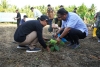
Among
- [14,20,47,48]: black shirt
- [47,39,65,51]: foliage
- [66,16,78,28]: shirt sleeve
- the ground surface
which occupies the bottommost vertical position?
the ground surface

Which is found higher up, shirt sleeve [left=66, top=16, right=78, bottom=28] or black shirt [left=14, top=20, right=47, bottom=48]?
shirt sleeve [left=66, top=16, right=78, bottom=28]

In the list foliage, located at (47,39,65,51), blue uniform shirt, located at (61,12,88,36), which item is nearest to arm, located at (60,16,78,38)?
blue uniform shirt, located at (61,12,88,36)

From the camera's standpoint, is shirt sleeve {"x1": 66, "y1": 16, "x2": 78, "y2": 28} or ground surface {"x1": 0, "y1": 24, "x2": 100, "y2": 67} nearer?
ground surface {"x1": 0, "y1": 24, "x2": 100, "y2": 67}

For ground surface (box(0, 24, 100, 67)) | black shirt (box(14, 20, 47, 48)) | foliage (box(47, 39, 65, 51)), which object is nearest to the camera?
ground surface (box(0, 24, 100, 67))

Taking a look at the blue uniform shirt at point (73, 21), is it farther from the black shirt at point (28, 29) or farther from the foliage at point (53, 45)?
the black shirt at point (28, 29)

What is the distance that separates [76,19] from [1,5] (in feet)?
66.6

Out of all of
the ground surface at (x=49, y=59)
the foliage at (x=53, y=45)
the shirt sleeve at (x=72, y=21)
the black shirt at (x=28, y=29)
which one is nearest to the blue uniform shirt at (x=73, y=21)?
the shirt sleeve at (x=72, y=21)

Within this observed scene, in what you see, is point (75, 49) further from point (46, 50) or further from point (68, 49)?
point (46, 50)

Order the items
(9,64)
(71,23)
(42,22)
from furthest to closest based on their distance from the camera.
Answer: (71,23)
(42,22)
(9,64)

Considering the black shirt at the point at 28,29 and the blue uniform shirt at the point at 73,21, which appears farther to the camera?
the blue uniform shirt at the point at 73,21

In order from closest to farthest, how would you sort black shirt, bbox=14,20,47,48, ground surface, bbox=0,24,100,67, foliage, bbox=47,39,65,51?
1. ground surface, bbox=0,24,100,67
2. black shirt, bbox=14,20,47,48
3. foliage, bbox=47,39,65,51

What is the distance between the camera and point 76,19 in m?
4.76

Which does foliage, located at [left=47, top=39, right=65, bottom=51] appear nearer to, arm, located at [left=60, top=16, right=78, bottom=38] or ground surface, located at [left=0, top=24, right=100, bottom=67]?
ground surface, located at [left=0, top=24, right=100, bottom=67]

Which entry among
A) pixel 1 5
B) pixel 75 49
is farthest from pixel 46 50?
pixel 1 5
